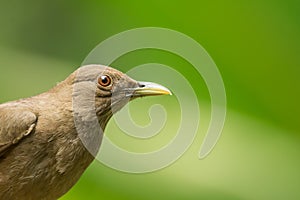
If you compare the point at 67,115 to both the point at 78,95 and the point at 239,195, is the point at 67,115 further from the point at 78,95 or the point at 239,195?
the point at 239,195

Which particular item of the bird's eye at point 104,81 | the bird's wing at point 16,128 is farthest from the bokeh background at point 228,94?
the bird's wing at point 16,128

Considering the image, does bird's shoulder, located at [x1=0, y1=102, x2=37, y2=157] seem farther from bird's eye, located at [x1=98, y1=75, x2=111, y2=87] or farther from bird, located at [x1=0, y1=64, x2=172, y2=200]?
bird's eye, located at [x1=98, y1=75, x2=111, y2=87]

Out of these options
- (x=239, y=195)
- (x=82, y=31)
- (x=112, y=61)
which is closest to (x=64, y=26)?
(x=82, y=31)

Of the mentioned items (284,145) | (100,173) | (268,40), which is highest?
(268,40)

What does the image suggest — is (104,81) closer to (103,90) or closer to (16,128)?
(103,90)

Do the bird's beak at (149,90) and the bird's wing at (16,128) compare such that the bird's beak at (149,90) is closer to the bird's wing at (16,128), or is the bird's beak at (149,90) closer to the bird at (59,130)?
the bird at (59,130)

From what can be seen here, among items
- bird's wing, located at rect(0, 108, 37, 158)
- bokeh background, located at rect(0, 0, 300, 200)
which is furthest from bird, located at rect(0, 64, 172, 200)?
bokeh background, located at rect(0, 0, 300, 200)

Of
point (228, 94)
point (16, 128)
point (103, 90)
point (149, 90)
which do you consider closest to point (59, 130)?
point (16, 128)
